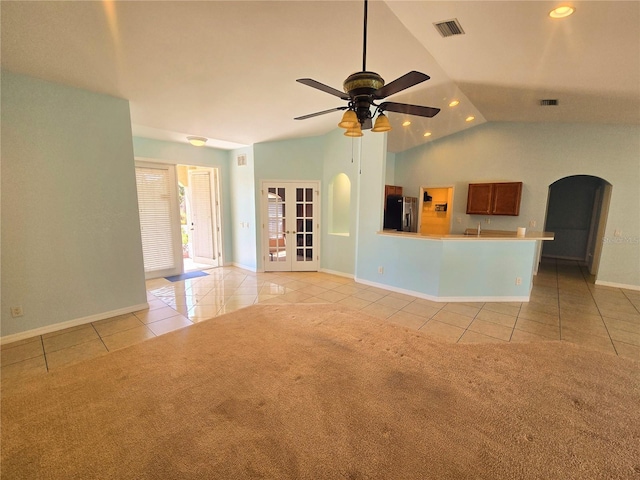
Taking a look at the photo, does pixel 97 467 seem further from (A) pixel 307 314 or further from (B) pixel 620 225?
(B) pixel 620 225

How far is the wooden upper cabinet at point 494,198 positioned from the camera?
5418 millimetres

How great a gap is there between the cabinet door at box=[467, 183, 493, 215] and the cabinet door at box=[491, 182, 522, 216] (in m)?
0.09

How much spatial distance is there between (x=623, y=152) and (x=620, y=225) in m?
1.27

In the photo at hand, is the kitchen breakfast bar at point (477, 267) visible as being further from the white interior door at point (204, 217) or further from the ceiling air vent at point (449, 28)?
the white interior door at point (204, 217)

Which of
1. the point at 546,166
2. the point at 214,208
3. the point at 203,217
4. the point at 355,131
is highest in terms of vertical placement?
the point at 546,166

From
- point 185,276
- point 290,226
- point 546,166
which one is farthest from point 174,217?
point 546,166

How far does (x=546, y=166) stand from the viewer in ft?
17.2

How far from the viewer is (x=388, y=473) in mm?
1516

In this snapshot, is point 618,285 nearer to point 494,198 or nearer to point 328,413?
point 494,198

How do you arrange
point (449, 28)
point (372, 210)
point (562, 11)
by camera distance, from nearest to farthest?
point (562, 11) → point (449, 28) → point (372, 210)

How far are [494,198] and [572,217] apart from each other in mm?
3474

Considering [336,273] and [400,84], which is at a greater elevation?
[400,84]

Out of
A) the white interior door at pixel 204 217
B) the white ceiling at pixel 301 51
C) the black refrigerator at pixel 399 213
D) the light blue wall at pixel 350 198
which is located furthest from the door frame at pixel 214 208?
the black refrigerator at pixel 399 213

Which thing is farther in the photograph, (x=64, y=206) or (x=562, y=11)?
(x=64, y=206)
